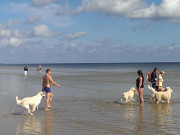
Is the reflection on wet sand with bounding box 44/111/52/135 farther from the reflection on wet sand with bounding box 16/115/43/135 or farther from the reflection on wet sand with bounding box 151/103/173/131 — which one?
the reflection on wet sand with bounding box 151/103/173/131

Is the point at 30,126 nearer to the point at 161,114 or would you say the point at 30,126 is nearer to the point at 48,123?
the point at 48,123

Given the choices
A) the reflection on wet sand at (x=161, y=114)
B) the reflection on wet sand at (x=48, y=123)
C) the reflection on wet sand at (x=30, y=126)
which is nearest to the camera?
the reflection on wet sand at (x=30, y=126)

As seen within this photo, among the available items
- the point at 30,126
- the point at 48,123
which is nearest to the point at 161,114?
the point at 48,123

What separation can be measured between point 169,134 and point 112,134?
1.53 m

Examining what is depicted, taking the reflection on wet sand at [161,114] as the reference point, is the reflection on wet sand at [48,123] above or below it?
below

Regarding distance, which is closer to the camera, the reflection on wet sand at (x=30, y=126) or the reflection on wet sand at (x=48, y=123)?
the reflection on wet sand at (x=30, y=126)

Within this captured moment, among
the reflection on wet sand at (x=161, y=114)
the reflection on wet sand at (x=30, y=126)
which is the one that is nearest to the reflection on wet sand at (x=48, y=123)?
the reflection on wet sand at (x=30, y=126)

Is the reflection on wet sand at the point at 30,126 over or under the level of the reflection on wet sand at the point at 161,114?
under

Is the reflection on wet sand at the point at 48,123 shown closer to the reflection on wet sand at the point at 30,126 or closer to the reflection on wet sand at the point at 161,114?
the reflection on wet sand at the point at 30,126

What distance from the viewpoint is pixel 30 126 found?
24.2 ft

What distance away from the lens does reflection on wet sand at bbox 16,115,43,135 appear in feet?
22.2

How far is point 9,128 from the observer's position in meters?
7.14

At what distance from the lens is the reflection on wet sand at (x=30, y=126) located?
675 cm

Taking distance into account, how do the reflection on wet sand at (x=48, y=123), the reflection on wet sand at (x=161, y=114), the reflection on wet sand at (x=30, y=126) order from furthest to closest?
the reflection on wet sand at (x=161, y=114) → the reflection on wet sand at (x=48, y=123) → the reflection on wet sand at (x=30, y=126)
